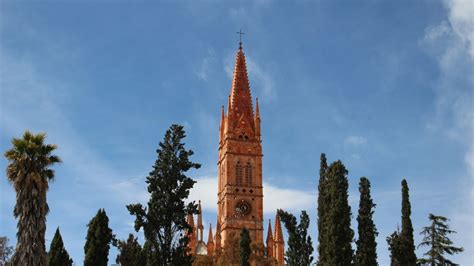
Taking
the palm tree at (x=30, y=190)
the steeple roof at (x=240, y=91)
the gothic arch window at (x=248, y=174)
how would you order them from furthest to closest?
the steeple roof at (x=240, y=91), the gothic arch window at (x=248, y=174), the palm tree at (x=30, y=190)

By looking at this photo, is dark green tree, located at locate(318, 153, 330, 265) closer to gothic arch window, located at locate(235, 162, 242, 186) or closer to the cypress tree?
the cypress tree

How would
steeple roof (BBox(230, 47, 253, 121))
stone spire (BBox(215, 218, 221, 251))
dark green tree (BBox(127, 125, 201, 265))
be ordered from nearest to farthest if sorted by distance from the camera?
dark green tree (BBox(127, 125, 201, 265)) < stone spire (BBox(215, 218, 221, 251)) < steeple roof (BBox(230, 47, 253, 121))

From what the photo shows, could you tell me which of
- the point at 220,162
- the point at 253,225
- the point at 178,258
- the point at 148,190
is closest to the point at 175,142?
the point at 148,190

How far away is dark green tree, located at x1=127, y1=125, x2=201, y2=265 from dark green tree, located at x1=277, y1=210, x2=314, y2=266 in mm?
10101

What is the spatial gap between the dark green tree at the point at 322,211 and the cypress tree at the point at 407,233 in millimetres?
6324

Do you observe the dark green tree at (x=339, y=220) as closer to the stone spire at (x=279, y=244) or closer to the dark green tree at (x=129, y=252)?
the dark green tree at (x=129, y=252)

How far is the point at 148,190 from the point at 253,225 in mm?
54307

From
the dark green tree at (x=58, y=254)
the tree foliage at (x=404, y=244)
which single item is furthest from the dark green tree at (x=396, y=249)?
the dark green tree at (x=58, y=254)

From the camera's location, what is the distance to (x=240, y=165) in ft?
303

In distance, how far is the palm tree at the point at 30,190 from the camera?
25922 mm

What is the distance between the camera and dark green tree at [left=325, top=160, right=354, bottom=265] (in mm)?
38906

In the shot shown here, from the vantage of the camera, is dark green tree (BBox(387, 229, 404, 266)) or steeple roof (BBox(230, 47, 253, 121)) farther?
steeple roof (BBox(230, 47, 253, 121))

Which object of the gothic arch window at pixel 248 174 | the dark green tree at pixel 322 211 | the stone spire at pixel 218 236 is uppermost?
the gothic arch window at pixel 248 174

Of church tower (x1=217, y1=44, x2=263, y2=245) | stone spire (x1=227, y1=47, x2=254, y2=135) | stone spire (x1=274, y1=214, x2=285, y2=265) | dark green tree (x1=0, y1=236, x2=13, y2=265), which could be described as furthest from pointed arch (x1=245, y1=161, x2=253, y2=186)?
dark green tree (x1=0, y1=236, x2=13, y2=265)
